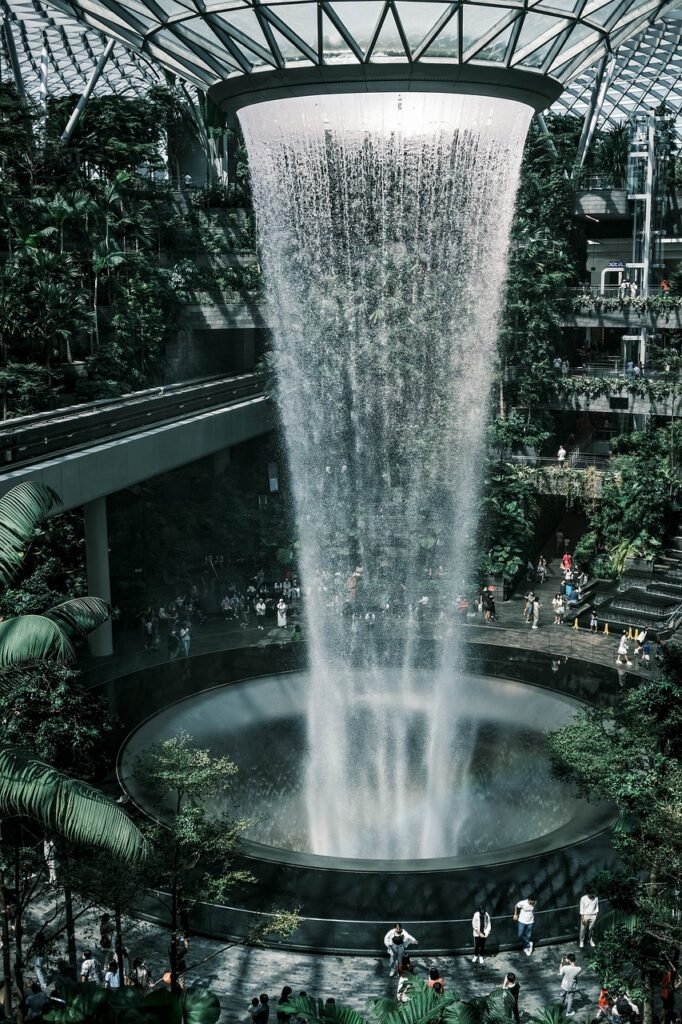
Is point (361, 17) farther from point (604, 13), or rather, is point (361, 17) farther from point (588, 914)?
point (588, 914)

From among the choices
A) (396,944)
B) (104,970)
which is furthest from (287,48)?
(104,970)

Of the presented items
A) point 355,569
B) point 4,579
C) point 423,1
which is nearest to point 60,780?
point 4,579

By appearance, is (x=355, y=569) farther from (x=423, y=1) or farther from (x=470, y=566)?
(x=423, y=1)

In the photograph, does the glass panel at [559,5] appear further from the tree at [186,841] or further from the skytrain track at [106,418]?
the skytrain track at [106,418]

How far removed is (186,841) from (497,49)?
1451 cm

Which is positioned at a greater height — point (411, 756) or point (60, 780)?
point (60, 780)

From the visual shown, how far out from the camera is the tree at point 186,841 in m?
13.8

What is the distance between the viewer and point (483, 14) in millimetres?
18969

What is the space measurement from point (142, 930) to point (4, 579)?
8250mm

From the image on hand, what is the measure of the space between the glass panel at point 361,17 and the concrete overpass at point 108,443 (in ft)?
35.5

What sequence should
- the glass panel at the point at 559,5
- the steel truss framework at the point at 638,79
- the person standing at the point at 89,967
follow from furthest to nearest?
1. the steel truss framework at the point at 638,79
2. the glass panel at the point at 559,5
3. the person standing at the point at 89,967

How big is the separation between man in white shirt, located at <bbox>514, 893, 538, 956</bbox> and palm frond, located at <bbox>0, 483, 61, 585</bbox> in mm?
9455

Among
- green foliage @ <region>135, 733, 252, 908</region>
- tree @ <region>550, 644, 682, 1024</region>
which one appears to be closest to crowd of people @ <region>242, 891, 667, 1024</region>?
tree @ <region>550, 644, 682, 1024</region>

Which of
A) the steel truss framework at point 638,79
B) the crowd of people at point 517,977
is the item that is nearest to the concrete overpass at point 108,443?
the crowd of people at point 517,977
